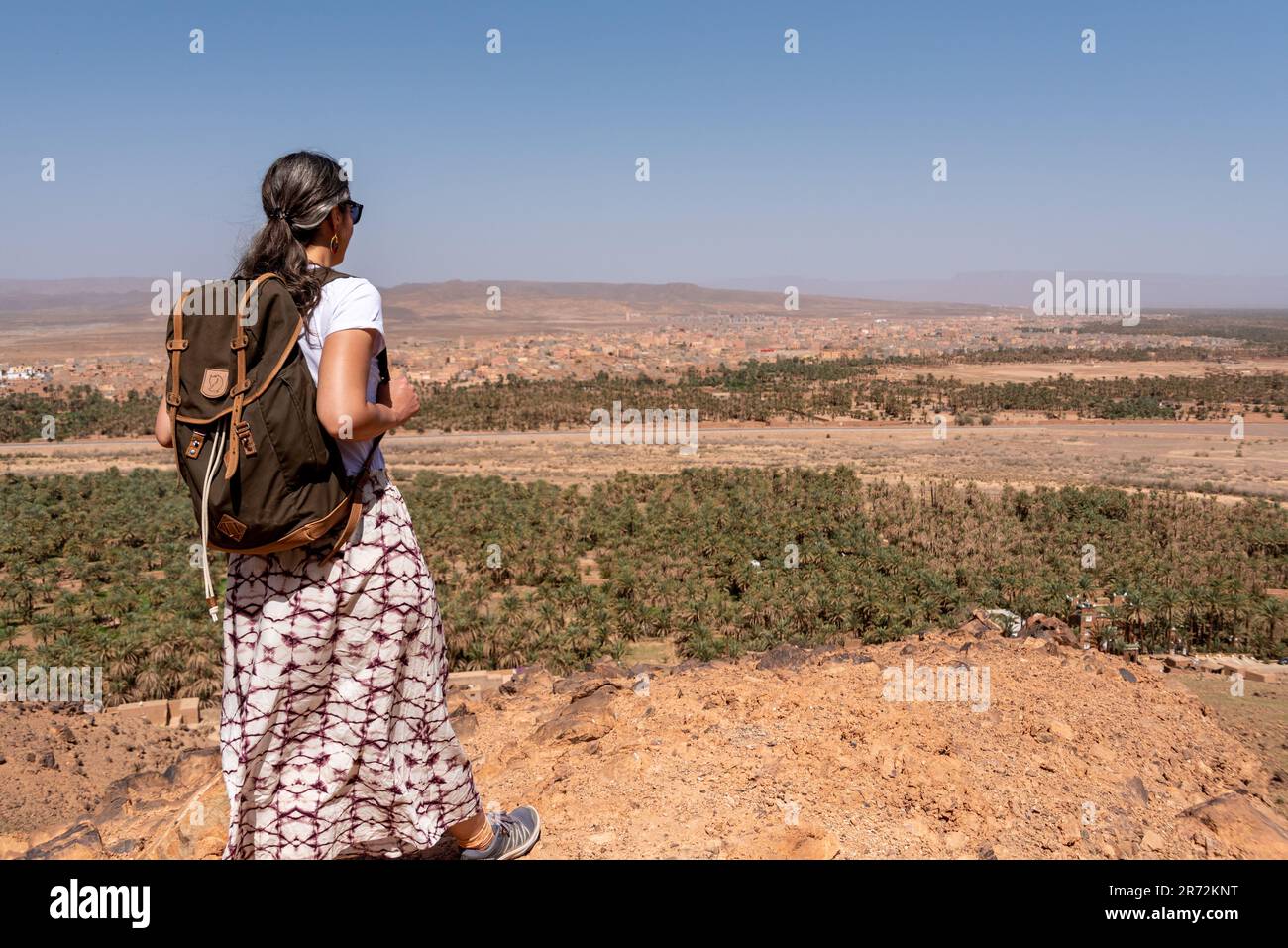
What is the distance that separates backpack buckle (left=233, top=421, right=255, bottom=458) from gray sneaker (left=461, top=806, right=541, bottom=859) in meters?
1.43

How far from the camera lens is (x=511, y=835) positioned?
2.96 metres

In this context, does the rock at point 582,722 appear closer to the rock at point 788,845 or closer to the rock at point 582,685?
the rock at point 582,685

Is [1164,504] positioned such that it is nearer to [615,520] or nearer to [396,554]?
[615,520]

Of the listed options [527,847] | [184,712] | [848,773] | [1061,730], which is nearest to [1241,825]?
[1061,730]

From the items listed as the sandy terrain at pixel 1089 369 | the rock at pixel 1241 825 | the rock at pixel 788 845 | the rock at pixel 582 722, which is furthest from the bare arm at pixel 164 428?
the sandy terrain at pixel 1089 369

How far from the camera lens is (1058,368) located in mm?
67375

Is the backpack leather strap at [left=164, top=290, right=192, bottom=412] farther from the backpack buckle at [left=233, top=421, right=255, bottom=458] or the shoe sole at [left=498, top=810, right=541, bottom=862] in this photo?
the shoe sole at [left=498, top=810, right=541, bottom=862]

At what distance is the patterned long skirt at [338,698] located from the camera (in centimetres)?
233

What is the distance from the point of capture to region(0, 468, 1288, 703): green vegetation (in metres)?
10.9

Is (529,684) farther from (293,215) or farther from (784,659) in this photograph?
(293,215)

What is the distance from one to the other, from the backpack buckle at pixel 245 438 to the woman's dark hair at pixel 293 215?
33 cm

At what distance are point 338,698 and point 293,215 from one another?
1.26 m
